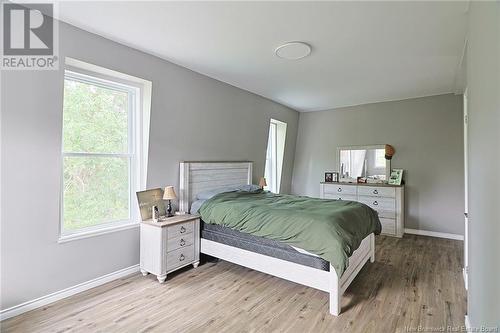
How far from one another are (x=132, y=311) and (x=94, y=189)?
1.31 meters

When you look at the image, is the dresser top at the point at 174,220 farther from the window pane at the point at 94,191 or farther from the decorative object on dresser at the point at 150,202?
the window pane at the point at 94,191

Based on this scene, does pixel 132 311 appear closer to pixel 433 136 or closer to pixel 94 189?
pixel 94 189

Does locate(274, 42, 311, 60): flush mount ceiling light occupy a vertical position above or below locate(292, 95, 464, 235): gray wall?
above

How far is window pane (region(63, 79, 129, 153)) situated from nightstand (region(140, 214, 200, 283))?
992 millimetres

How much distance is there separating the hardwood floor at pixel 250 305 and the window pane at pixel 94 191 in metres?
0.71

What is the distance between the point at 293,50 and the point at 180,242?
2.48 metres

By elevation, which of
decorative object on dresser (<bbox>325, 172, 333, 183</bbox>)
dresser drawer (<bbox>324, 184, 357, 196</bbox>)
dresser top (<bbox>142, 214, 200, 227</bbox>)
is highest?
decorative object on dresser (<bbox>325, 172, 333, 183</bbox>)

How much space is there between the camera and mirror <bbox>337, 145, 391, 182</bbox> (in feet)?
16.8

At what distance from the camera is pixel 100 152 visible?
A: 2854 mm

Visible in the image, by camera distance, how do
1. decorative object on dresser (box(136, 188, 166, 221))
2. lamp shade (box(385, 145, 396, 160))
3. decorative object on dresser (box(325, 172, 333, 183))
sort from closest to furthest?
decorative object on dresser (box(136, 188, 166, 221)), lamp shade (box(385, 145, 396, 160)), decorative object on dresser (box(325, 172, 333, 183))

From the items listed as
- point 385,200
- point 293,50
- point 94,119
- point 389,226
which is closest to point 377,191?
→ point 385,200

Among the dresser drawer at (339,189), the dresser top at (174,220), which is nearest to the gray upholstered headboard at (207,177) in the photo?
the dresser top at (174,220)

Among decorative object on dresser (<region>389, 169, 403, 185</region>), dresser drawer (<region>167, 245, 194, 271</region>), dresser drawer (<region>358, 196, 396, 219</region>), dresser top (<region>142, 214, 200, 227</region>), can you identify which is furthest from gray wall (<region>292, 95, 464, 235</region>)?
dresser drawer (<region>167, 245, 194, 271</region>)

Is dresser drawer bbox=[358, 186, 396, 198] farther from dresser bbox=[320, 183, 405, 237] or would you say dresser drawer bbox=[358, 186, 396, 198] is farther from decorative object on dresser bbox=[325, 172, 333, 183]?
decorative object on dresser bbox=[325, 172, 333, 183]
